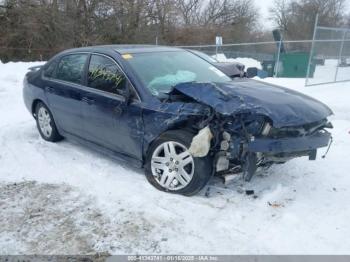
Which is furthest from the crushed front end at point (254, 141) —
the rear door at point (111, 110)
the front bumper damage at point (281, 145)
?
the rear door at point (111, 110)

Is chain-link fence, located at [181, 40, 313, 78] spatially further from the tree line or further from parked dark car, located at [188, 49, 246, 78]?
Answer: parked dark car, located at [188, 49, 246, 78]

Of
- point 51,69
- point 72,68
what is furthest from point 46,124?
point 72,68

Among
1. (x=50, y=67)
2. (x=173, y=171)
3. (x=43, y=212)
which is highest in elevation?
(x=50, y=67)

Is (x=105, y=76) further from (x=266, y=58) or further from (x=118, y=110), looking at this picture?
(x=266, y=58)

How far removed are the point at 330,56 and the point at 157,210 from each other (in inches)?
421

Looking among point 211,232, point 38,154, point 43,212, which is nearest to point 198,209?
point 211,232

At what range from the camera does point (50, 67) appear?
625cm

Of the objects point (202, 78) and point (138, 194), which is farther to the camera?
point (202, 78)

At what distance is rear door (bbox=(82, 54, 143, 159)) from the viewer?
463 centimetres

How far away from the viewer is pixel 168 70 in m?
5.04

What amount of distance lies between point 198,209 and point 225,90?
4.23ft

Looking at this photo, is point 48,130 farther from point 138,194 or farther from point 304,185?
point 304,185

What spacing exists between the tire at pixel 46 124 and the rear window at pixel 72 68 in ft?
2.15

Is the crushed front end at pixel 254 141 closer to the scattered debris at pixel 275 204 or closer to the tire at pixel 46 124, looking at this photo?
the scattered debris at pixel 275 204
